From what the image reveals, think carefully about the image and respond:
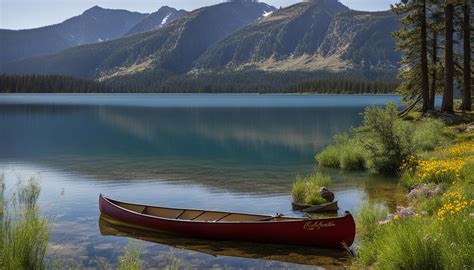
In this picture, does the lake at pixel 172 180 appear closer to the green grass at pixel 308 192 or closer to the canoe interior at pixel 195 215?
the green grass at pixel 308 192

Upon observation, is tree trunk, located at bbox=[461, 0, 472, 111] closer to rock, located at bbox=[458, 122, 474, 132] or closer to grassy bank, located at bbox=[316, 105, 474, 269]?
grassy bank, located at bbox=[316, 105, 474, 269]

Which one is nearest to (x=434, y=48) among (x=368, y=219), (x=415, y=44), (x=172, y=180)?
(x=415, y=44)

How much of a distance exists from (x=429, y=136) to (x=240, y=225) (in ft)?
67.2

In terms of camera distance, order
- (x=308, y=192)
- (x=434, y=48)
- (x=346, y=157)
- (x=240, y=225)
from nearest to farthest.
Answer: (x=240, y=225), (x=308, y=192), (x=346, y=157), (x=434, y=48)

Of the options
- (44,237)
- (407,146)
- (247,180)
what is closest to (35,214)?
(44,237)

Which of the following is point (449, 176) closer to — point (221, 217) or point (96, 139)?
point (221, 217)

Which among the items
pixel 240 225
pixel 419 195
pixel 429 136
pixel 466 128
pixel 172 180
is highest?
pixel 466 128

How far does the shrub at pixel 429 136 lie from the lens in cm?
3066

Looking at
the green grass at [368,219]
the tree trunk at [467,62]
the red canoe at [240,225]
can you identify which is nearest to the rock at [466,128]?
the tree trunk at [467,62]

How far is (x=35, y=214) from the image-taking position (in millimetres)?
12070

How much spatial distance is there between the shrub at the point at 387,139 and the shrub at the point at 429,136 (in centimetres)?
129

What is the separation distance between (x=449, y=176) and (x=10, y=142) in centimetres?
4431

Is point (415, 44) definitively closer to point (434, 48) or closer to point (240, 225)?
point (434, 48)

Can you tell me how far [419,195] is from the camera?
1881 centimetres
